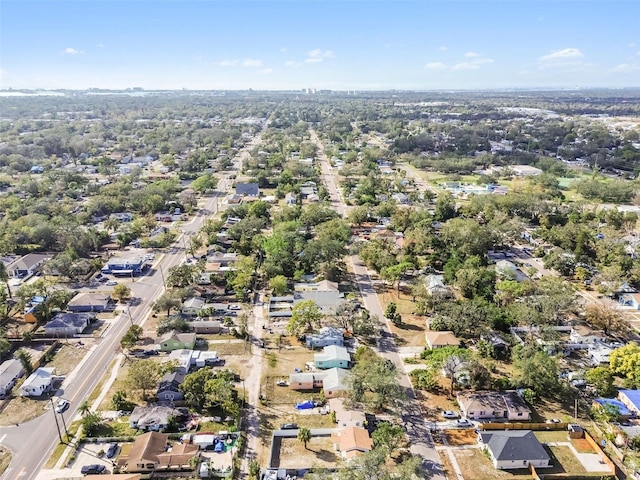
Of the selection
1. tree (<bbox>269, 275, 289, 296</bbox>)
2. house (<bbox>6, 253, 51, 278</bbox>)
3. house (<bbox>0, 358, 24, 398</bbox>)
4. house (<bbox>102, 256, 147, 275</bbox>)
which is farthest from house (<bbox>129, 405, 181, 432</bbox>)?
house (<bbox>6, 253, 51, 278</bbox>)

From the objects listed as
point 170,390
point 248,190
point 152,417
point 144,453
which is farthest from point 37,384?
point 248,190

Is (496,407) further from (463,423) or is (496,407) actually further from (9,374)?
(9,374)

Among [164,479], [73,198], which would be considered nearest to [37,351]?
[164,479]

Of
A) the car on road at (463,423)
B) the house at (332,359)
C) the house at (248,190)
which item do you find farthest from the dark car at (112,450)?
the house at (248,190)

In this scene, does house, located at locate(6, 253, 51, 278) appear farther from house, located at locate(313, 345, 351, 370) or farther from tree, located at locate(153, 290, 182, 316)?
house, located at locate(313, 345, 351, 370)

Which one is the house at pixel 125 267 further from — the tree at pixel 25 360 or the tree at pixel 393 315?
the tree at pixel 393 315

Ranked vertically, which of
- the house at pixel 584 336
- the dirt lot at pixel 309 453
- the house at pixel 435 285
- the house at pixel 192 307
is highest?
the house at pixel 435 285
